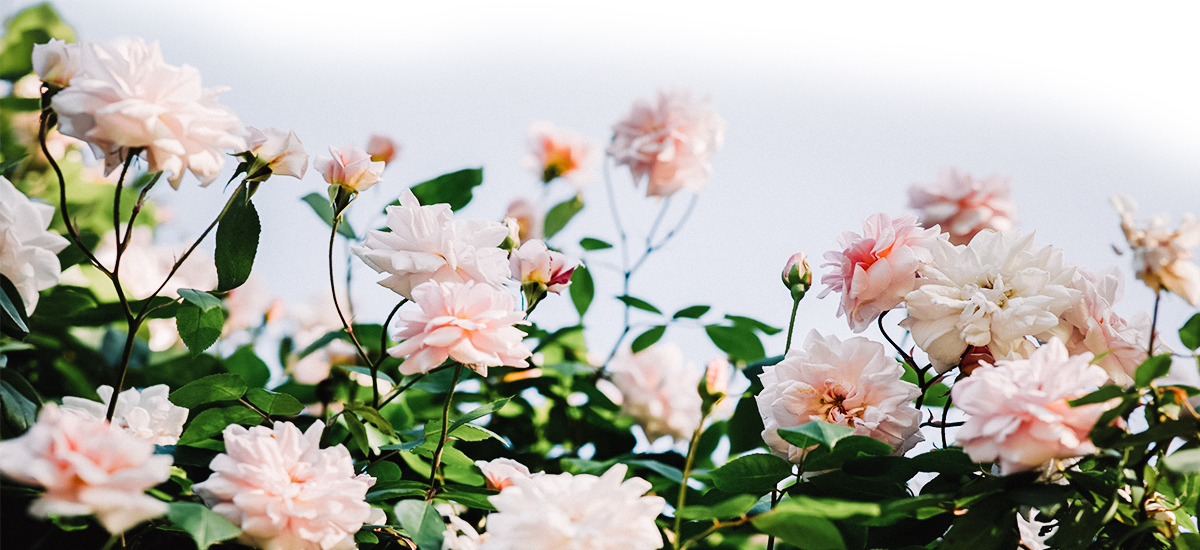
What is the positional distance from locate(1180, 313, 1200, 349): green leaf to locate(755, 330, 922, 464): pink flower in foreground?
164 millimetres

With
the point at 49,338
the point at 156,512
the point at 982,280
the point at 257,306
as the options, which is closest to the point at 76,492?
the point at 156,512

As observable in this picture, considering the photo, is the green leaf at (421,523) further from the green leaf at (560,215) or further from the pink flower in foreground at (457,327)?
the green leaf at (560,215)

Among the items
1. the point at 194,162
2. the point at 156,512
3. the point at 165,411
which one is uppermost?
the point at 194,162

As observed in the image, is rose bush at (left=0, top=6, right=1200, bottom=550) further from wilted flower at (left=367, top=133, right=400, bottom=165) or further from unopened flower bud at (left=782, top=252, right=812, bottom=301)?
wilted flower at (left=367, top=133, right=400, bottom=165)

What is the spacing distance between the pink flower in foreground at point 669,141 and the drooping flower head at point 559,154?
0.75ft

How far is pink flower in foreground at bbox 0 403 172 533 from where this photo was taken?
0.35 m

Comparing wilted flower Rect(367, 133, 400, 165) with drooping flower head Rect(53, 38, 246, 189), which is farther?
wilted flower Rect(367, 133, 400, 165)

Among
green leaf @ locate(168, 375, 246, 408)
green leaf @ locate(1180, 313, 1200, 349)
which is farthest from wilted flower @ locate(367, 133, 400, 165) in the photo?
green leaf @ locate(1180, 313, 1200, 349)

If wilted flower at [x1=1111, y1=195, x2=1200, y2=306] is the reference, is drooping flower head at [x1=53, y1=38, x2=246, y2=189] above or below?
above

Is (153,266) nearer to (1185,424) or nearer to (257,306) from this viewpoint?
(257,306)

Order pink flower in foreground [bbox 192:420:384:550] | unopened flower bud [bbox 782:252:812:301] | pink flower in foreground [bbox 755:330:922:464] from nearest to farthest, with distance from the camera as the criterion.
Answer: pink flower in foreground [bbox 192:420:384:550] < pink flower in foreground [bbox 755:330:922:464] < unopened flower bud [bbox 782:252:812:301]

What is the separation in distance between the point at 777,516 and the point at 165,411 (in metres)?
0.51

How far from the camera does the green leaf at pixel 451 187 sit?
895mm

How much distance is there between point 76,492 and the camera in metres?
0.36
